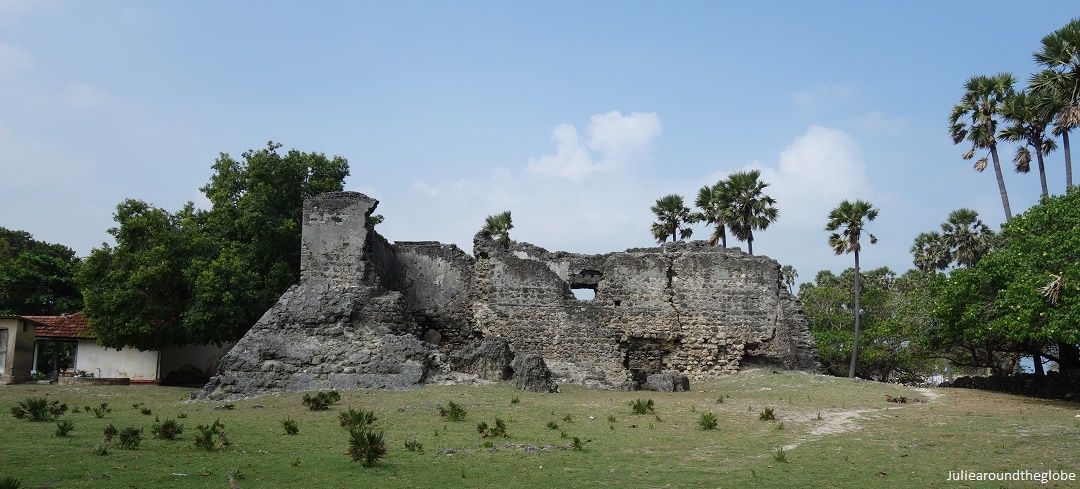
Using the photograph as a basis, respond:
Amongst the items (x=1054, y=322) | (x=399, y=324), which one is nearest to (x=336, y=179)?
(x=399, y=324)

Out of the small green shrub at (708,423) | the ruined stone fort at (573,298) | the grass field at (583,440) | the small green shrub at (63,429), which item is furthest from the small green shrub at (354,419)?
the ruined stone fort at (573,298)

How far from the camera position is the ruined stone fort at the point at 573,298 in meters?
21.2

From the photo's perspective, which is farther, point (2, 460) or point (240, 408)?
point (240, 408)

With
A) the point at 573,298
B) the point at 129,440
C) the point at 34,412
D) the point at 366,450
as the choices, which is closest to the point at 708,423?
the point at 366,450

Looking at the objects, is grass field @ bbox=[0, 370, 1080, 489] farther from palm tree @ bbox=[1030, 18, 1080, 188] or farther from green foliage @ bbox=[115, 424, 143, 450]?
palm tree @ bbox=[1030, 18, 1080, 188]

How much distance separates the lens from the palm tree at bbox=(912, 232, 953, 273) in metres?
41.0

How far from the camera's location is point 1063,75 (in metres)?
20.6

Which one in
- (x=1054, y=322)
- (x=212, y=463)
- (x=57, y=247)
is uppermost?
(x=57, y=247)

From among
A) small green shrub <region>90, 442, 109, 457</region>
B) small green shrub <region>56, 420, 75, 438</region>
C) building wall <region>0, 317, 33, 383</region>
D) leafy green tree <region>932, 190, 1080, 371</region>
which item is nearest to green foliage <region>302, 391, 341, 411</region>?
small green shrub <region>56, 420, 75, 438</region>

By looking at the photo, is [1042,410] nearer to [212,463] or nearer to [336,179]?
[212,463]

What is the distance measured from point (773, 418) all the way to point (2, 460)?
36.2 ft

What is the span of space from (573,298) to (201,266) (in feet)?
36.5

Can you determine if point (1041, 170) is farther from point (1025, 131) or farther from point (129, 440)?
point (129, 440)

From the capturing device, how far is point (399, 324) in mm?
20453
